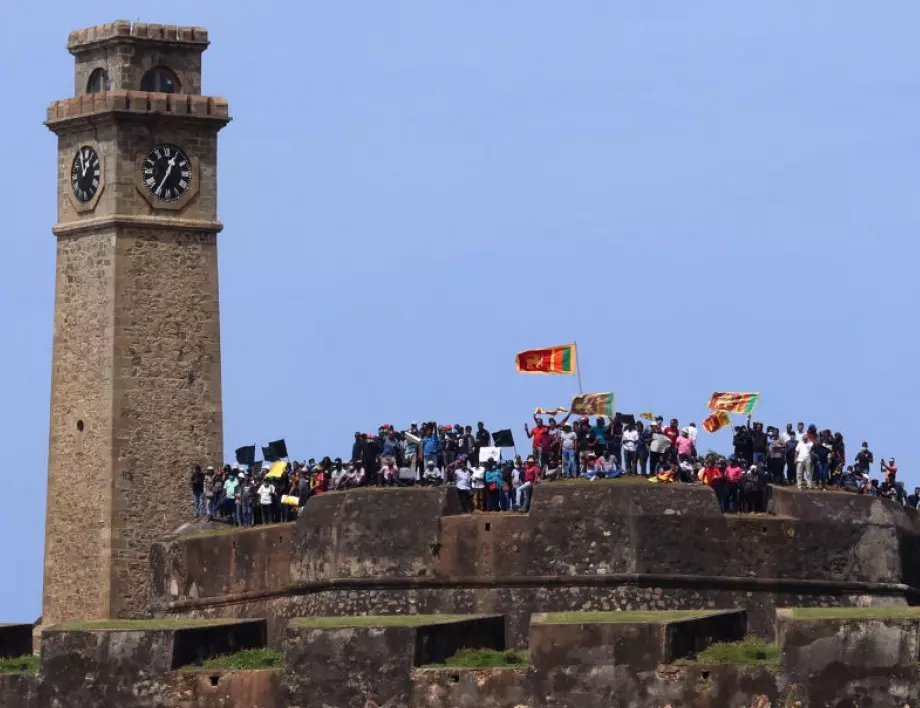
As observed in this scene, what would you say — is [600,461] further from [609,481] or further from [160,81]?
[160,81]

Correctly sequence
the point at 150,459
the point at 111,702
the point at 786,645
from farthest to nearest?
the point at 150,459
the point at 111,702
the point at 786,645

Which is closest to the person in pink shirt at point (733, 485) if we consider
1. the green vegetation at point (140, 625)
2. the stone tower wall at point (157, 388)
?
the green vegetation at point (140, 625)

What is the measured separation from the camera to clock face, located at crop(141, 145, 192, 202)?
221 ft

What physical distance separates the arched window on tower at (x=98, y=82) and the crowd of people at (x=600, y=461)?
11.6 m

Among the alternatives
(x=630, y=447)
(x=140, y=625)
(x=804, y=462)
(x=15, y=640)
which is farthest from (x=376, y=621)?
(x=804, y=462)

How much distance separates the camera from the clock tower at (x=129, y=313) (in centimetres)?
6612

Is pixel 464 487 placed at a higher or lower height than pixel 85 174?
lower

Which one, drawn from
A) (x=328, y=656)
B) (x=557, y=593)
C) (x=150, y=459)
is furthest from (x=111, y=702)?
(x=150, y=459)

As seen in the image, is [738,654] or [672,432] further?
[672,432]

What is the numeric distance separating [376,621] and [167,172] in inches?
669

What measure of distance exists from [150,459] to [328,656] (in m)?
14.5

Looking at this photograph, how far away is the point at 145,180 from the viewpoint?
67188 mm

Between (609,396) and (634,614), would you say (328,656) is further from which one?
(609,396)

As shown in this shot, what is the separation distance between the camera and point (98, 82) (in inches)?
2677
